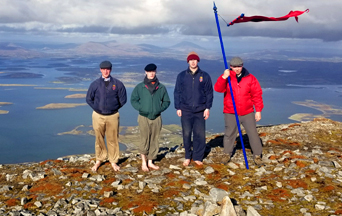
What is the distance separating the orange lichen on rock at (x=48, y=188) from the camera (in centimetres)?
762

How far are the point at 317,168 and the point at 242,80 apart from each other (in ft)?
10.6

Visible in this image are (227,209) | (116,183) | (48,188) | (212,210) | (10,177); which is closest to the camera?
(227,209)

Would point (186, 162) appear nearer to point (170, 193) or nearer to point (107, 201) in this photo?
point (170, 193)

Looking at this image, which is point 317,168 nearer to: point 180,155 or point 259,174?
point 259,174

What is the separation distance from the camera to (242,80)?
28.2ft

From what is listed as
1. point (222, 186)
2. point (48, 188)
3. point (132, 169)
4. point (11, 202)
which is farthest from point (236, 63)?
point (11, 202)

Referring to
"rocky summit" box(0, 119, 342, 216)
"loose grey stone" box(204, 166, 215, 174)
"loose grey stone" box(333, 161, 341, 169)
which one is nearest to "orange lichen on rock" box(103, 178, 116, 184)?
"rocky summit" box(0, 119, 342, 216)

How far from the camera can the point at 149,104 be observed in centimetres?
860

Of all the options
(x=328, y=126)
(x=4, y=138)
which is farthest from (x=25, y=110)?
(x=328, y=126)

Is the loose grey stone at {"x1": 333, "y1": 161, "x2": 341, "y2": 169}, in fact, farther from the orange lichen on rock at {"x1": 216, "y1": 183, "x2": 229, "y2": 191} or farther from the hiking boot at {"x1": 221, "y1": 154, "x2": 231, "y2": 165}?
the orange lichen on rock at {"x1": 216, "y1": 183, "x2": 229, "y2": 191}

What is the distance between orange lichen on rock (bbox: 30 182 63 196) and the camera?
7.62 meters

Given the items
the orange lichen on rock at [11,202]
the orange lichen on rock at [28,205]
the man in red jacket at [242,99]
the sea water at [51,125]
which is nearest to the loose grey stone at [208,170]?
the man in red jacket at [242,99]

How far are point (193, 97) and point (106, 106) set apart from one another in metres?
2.44

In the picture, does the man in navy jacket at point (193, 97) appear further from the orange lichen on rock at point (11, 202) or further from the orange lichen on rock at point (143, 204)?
the orange lichen on rock at point (11, 202)
